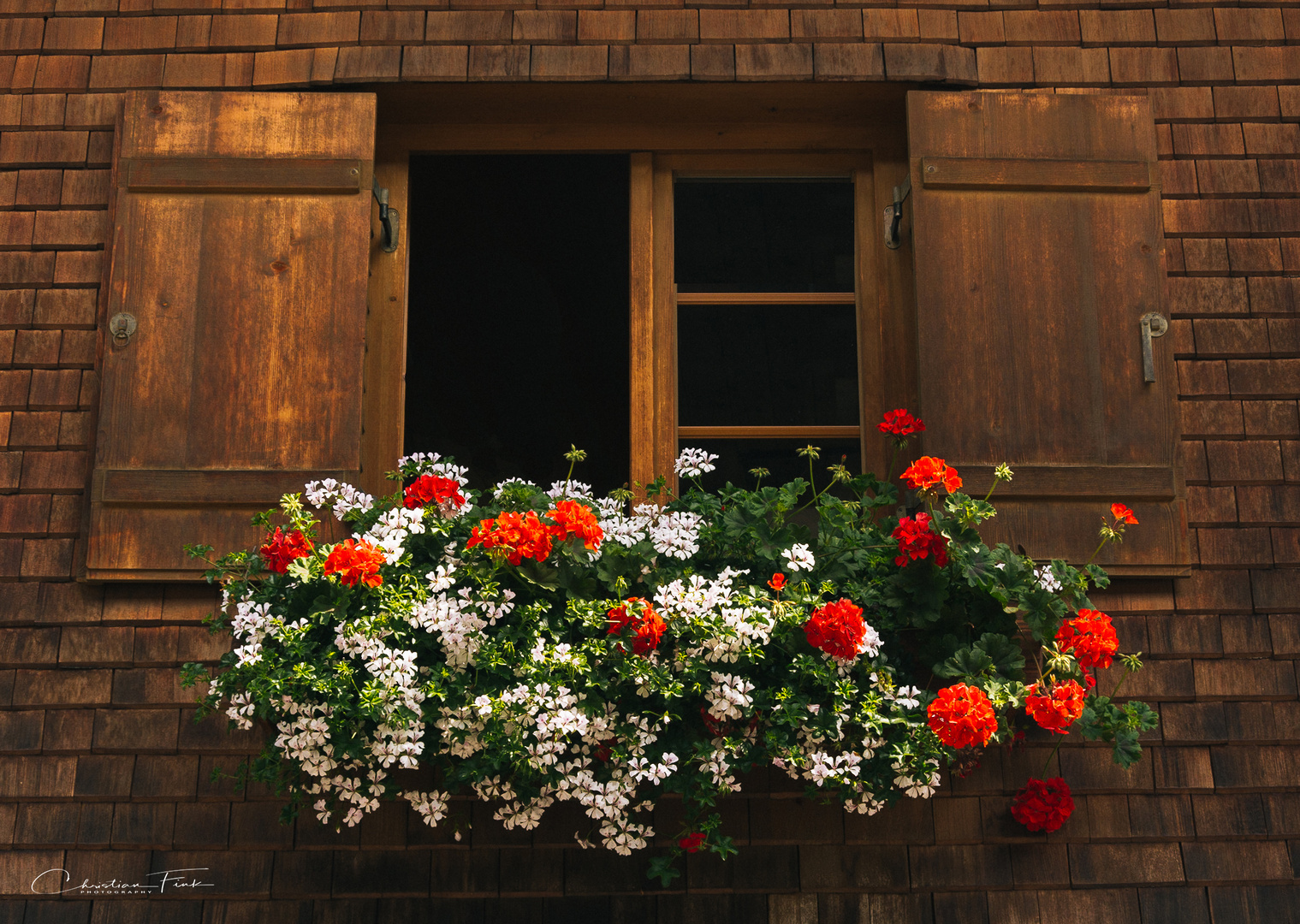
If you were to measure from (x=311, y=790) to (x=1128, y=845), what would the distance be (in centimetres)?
196

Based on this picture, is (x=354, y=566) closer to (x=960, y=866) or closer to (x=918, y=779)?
(x=918, y=779)

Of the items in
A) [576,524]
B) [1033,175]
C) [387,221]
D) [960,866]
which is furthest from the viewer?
[387,221]

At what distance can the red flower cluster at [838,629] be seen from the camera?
2.60m

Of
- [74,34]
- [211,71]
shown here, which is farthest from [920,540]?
[74,34]

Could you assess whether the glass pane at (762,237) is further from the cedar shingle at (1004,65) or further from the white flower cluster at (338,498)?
the white flower cluster at (338,498)

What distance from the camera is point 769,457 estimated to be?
348cm

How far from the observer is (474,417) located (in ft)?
14.7

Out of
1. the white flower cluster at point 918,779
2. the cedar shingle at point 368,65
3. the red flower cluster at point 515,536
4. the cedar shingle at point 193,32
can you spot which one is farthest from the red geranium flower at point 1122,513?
the cedar shingle at point 193,32

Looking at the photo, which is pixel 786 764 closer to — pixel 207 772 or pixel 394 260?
pixel 207 772

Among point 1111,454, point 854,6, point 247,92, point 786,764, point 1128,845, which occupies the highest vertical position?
point 854,6

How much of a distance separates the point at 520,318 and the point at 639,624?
2420 mm

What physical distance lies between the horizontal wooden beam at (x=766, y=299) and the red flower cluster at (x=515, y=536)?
1115mm

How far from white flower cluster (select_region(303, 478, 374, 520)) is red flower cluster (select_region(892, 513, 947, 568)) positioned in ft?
4.03

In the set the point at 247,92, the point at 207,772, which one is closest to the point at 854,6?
the point at 247,92
